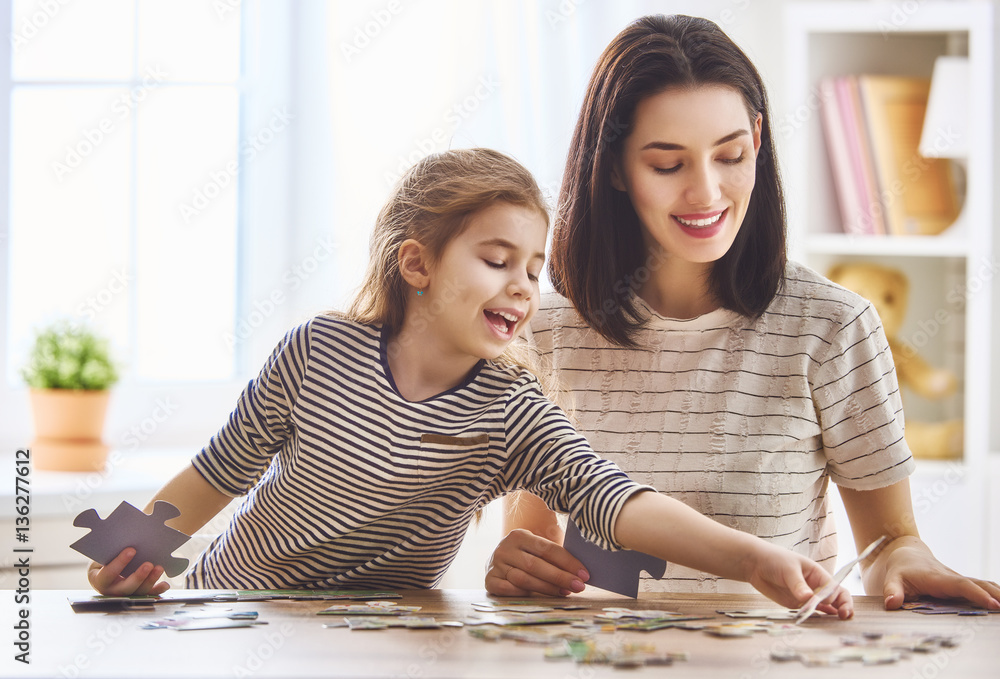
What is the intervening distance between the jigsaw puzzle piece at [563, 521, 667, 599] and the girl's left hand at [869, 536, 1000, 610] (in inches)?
10.1

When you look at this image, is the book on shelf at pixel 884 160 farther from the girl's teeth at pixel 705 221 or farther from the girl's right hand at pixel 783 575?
the girl's right hand at pixel 783 575

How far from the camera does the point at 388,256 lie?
3.99 feet

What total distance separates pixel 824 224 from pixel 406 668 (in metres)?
1.95

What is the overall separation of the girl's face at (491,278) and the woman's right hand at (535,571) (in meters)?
0.22

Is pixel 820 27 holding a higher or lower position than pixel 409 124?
higher

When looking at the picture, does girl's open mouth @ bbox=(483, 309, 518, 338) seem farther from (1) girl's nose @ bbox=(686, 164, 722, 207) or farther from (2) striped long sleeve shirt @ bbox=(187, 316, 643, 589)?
(1) girl's nose @ bbox=(686, 164, 722, 207)

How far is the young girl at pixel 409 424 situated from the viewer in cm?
109

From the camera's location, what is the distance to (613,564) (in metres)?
1.04

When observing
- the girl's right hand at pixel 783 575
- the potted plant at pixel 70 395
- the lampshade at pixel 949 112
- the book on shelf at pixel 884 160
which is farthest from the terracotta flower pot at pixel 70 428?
the lampshade at pixel 949 112

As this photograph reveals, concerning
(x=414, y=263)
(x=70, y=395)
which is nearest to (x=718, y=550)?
(x=414, y=263)

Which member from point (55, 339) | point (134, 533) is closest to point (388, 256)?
point (134, 533)

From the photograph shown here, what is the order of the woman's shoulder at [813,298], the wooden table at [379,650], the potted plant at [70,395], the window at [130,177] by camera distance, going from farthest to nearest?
the window at [130,177] → the potted plant at [70,395] → the woman's shoulder at [813,298] → the wooden table at [379,650]

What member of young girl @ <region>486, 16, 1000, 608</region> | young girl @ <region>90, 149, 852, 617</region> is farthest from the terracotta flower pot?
young girl @ <region>486, 16, 1000, 608</region>

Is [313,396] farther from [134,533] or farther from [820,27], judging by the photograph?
[820,27]
